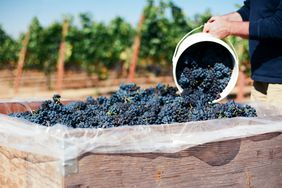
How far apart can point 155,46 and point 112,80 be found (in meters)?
2.75

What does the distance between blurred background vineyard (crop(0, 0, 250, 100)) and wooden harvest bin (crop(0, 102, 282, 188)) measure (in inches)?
455

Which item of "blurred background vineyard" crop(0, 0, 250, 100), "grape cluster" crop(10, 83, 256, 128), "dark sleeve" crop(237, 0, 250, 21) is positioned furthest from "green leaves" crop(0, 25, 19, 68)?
"grape cluster" crop(10, 83, 256, 128)

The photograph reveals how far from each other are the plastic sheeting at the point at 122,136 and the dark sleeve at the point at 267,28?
643 millimetres

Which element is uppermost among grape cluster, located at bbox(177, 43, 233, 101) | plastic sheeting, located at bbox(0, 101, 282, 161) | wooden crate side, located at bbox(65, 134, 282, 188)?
grape cluster, located at bbox(177, 43, 233, 101)

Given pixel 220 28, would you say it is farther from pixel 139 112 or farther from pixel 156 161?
pixel 156 161

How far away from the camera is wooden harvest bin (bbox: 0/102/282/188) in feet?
5.79

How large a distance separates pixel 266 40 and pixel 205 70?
0.41 meters

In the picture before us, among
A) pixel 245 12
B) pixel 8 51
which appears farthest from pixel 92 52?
pixel 245 12

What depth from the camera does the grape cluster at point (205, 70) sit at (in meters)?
2.80

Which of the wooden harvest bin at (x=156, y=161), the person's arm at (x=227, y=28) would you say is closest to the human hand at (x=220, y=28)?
the person's arm at (x=227, y=28)

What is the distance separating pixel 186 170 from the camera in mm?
1989

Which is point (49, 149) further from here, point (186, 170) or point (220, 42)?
point (220, 42)

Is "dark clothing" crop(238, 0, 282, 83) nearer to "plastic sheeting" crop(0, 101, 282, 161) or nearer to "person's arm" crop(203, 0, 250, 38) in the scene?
"person's arm" crop(203, 0, 250, 38)

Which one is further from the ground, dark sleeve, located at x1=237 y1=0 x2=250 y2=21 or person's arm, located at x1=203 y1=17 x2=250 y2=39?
dark sleeve, located at x1=237 y1=0 x2=250 y2=21
